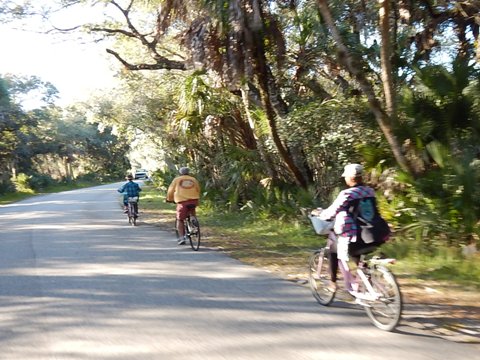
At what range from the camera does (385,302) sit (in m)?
5.76

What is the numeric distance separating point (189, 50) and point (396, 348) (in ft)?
31.3

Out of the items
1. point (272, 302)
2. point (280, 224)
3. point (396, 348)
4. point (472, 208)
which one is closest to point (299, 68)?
point (280, 224)

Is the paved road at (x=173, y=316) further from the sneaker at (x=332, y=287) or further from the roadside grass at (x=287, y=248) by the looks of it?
the roadside grass at (x=287, y=248)

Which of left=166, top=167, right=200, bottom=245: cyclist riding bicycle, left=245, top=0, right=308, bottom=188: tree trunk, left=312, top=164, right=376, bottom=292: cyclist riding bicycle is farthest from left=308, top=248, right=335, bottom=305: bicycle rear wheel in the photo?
left=245, top=0, right=308, bottom=188: tree trunk

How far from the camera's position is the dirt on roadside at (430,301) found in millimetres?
5821

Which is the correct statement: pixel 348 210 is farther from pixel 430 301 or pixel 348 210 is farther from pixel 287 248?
pixel 287 248

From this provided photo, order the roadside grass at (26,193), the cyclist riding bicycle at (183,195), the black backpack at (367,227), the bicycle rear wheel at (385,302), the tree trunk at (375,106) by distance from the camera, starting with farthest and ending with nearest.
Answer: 1. the roadside grass at (26,193)
2. the cyclist riding bicycle at (183,195)
3. the tree trunk at (375,106)
4. the black backpack at (367,227)
5. the bicycle rear wheel at (385,302)

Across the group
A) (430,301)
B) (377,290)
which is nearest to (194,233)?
(430,301)

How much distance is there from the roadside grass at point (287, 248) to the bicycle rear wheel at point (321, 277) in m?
1.80

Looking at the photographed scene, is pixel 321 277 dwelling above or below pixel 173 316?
above

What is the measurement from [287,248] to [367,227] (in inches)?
216

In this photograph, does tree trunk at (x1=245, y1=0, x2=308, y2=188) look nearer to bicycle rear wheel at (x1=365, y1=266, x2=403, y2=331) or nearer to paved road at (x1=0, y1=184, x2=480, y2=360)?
paved road at (x1=0, y1=184, x2=480, y2=360)

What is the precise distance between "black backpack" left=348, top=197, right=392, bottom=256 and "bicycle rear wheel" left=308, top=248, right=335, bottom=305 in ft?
2.23

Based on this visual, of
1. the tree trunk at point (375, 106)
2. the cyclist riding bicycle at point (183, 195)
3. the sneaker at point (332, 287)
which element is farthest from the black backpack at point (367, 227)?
the cyclist riding bicycle at point (183, 195)
